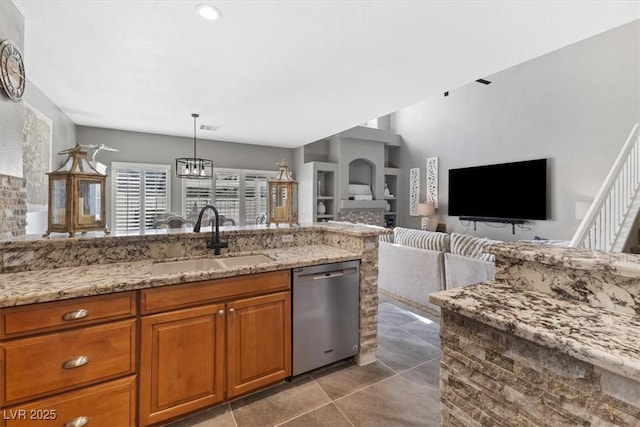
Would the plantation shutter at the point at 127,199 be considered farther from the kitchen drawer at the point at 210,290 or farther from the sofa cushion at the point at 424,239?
the sofa cushion at the point at 424,239

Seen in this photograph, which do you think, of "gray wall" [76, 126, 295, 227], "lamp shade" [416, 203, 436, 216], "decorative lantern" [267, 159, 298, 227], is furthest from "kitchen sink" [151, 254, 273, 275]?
"lamp shade" [416, 203, 436, 216]

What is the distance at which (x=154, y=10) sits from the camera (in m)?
2.03

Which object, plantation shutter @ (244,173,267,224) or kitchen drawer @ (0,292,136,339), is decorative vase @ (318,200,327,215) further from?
kitchen drawer @ (0,292,136,339)

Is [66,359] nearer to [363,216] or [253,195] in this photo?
[253,195]

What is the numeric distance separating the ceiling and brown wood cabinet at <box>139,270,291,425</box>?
1.89 m

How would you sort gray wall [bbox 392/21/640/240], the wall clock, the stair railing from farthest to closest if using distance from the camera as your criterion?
gray wall [bbox 392/21/640/240] < the stair railing < the wall clock

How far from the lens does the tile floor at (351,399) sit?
1804mm

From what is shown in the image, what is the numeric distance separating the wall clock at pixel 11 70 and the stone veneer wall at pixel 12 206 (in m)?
0.58

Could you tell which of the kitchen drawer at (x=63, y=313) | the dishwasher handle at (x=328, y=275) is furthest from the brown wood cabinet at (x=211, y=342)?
→ the dishwasher handle at (x=328, y=275)

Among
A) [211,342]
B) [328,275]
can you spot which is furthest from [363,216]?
[211,342]

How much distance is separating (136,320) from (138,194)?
16.1 feet

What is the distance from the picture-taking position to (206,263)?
2.25 meters

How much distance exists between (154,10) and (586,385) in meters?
2.92

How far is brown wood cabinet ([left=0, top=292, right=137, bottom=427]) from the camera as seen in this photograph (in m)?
1.33
